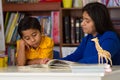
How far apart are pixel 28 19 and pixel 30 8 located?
1.14m

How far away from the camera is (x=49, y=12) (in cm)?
341

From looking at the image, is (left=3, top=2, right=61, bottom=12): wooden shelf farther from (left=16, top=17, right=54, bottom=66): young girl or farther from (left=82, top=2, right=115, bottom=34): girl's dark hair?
(left=82, top=2, right=115, bottom=34): girl's dark hair

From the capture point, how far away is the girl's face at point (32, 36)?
2.03 metres

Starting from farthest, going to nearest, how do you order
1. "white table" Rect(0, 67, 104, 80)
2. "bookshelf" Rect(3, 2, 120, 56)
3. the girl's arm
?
"bookshelf" Rect(3, 2, 120, 56) < the girl's arm < "white table" Rect(0, 67, 104, 80)

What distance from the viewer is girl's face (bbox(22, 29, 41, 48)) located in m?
2.03

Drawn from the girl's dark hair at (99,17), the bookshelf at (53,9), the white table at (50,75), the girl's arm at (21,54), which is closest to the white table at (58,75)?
the white table at (50,75)

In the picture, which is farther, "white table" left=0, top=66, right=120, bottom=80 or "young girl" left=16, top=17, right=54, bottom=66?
"young girl" left=16, top=17, right=54, bottom=66

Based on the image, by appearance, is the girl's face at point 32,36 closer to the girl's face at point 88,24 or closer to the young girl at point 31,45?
the young girl at point 31,45

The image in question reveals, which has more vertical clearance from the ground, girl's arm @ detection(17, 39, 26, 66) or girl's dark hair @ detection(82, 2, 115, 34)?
girl's dark hair @ detection(82, 2, 115, 34)

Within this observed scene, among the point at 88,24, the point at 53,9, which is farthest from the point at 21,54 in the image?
the point at 53,9

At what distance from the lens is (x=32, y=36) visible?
6.73 ft

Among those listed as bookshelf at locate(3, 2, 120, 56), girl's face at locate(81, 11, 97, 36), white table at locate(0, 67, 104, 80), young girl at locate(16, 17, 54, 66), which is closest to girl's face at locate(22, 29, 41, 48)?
young girl at locate(16, 17, 54, 66)

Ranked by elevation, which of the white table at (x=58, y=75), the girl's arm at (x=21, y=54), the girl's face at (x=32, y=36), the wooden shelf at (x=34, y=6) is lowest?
the girl's arm at (x=21, y=54)

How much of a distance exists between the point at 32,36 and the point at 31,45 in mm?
75
